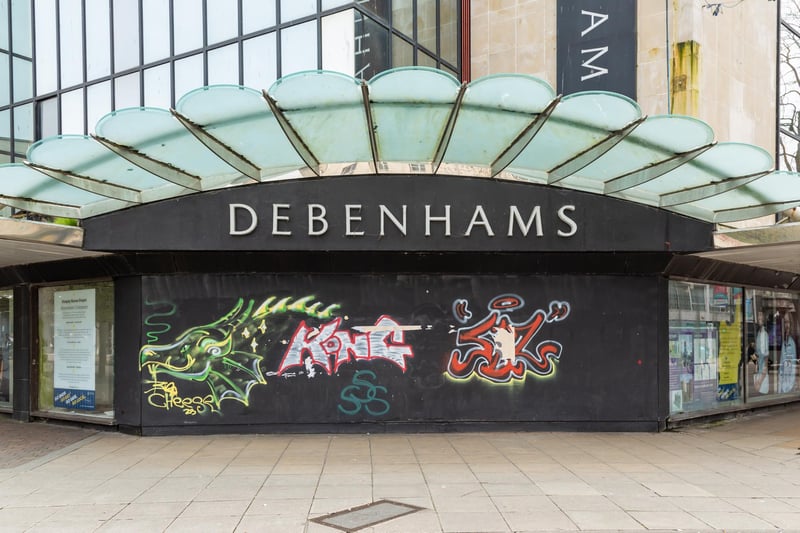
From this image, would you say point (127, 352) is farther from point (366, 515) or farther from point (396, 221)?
point (366, 515)

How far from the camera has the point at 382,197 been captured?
10.0 m

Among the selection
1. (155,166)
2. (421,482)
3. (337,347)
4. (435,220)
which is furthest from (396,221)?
(421,482)

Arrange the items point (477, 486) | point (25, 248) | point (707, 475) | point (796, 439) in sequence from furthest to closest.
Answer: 1. point (796, 439)
2. point (25, 248)
3. point (707, 475)
4. point (477, 486)

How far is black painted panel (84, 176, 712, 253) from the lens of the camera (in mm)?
9914

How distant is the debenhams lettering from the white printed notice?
3646 millimetres

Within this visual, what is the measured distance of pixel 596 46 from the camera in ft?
39.2

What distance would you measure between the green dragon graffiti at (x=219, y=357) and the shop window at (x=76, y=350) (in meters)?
1.26

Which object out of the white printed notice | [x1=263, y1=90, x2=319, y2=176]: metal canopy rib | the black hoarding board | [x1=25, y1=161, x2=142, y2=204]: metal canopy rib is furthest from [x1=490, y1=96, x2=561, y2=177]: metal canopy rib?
the white printed notice

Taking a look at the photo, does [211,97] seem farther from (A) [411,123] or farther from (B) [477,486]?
(B) [477,486]

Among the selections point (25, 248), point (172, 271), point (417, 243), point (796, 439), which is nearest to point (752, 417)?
point (796, 439)

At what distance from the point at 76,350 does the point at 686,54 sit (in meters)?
11.7

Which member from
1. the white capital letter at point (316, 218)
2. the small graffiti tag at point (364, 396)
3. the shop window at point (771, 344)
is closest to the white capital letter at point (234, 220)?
the white capital letter at point (316, 218)

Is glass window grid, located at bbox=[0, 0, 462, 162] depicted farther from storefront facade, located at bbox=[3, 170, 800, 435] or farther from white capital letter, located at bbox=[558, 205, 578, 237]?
white capital letter, located at bbox=[558, 205, 578, 237]

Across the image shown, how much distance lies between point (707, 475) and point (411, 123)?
17.9ft
